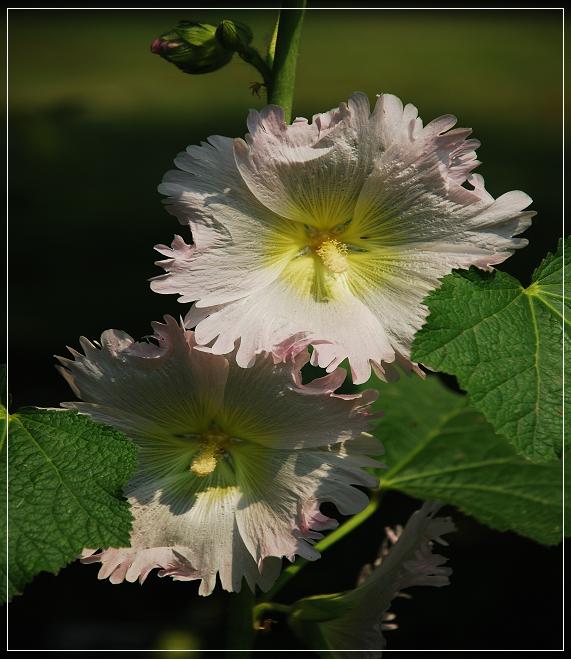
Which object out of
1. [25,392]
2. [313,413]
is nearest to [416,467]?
[313,413]

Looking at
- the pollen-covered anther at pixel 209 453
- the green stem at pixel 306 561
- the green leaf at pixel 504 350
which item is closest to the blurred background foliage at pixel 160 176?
the green stem at pixel 306 561

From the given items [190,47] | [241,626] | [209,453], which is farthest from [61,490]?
[190,47]

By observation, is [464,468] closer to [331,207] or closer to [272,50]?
[331,207]

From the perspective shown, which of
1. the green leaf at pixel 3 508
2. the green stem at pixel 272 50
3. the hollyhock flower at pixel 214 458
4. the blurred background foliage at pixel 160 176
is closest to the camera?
the green leaf at pixel 3 508

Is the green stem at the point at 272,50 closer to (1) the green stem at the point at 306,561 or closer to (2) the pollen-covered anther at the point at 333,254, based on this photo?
(2) the pollen-covered anther at the point at 333,254

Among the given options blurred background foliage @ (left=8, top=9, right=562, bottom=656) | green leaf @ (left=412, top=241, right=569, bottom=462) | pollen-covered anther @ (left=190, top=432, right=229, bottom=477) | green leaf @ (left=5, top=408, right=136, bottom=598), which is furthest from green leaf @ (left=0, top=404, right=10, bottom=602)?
blurred background foliage @ (left=8, top=9, right=562, bottom=656)

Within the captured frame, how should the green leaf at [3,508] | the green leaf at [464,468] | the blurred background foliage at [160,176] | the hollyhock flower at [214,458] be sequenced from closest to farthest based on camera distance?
the green leaf at [3,508], the hollyhock flower at [214,458], the green leaf at [464,468], the blurred background foliage at [160,176]

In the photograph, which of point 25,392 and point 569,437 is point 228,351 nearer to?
point 569,437
